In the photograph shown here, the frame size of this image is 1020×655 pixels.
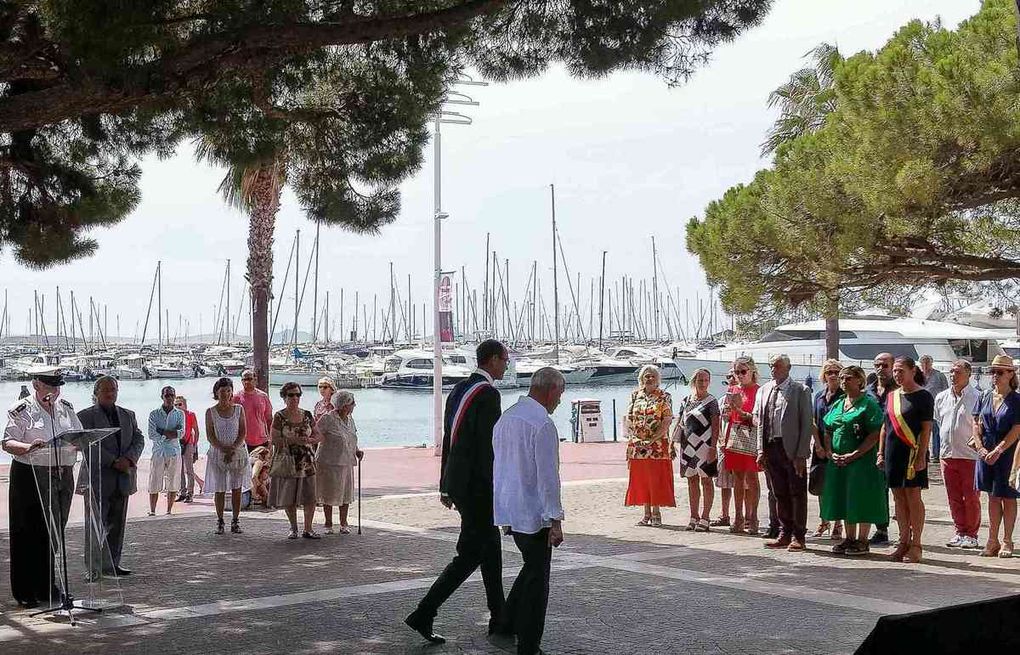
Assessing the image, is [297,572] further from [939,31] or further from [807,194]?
[939,31]

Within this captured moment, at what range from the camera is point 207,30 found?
7762 millimetres

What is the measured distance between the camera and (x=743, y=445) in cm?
1233

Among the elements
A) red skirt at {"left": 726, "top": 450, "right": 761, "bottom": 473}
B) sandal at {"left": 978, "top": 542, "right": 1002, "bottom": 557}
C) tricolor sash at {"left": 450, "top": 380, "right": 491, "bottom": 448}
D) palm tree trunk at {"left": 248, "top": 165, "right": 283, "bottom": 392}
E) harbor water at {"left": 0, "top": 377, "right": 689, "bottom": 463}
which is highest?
palm tree trunk at {"left": 248, "top": 165, "right": 283, "bottom": 392}

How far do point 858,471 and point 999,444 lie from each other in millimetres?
1321

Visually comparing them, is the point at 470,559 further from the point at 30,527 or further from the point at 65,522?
the point at 30,527

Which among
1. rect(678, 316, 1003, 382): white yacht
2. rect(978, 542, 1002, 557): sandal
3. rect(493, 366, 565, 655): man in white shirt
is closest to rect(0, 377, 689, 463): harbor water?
rect(678, 316, 1003, 382): white yacht

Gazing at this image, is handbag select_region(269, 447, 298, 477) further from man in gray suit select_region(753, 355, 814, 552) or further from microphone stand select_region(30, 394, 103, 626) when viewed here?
man in gray suit select_region(753, 355, 814, 552)

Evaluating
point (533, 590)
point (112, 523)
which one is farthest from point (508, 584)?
point (112, 523)

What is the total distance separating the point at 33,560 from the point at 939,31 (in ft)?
41.3

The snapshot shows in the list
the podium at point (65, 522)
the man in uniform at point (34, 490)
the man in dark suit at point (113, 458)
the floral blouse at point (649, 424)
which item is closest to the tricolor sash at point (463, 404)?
the podium at point (65, 522)

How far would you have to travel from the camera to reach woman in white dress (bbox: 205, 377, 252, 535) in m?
12.8

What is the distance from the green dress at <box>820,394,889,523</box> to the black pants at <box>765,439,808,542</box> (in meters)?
0.29

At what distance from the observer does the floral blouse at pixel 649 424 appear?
510 inches

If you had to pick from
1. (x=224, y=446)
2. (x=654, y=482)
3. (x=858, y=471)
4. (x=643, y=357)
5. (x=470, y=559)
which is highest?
(x=643, y=357)
